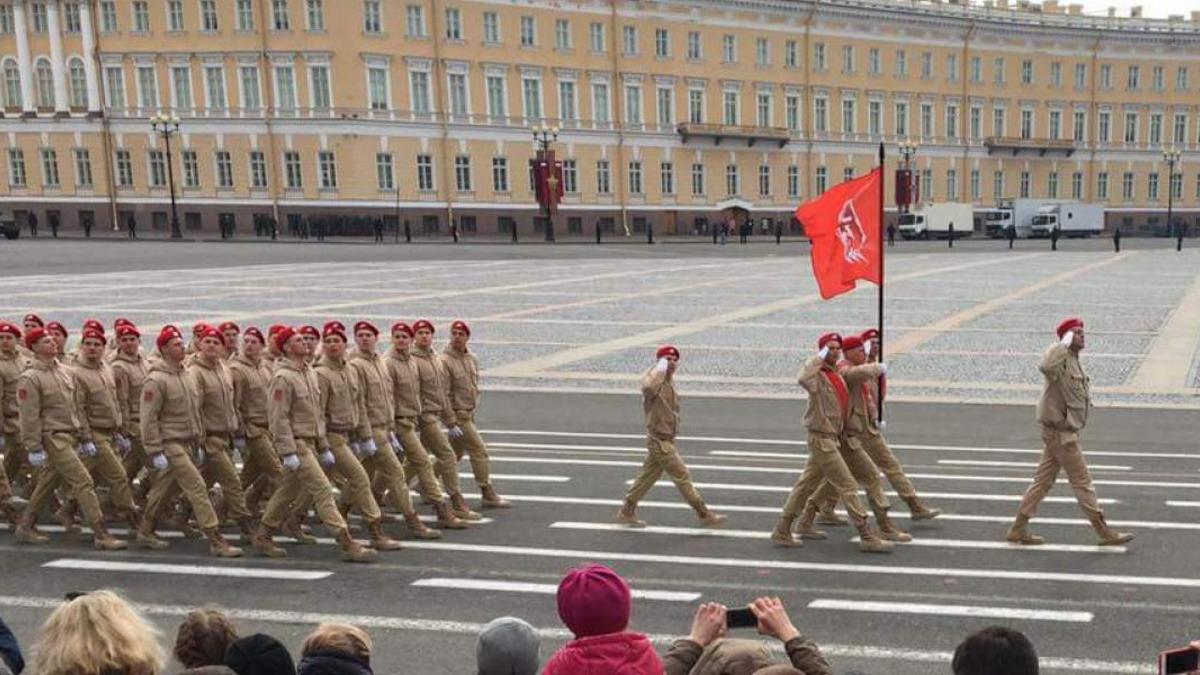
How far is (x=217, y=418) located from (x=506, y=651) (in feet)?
21.5

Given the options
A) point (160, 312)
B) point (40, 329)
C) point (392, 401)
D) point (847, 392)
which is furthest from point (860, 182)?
point (160, 312)

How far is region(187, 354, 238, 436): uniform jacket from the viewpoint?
970 cm

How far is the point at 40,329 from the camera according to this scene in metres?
10.2

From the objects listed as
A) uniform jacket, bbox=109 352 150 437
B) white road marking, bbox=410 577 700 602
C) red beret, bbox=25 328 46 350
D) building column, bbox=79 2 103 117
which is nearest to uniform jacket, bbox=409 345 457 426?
white road marking, bbox=410 577 700 602

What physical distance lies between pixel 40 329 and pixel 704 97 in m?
67.4

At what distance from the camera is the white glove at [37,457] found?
31.9ft

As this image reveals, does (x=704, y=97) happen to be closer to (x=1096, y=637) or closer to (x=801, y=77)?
(x=801, y=77)

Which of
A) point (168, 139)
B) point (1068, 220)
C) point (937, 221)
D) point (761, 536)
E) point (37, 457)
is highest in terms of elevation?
point (168, 139)

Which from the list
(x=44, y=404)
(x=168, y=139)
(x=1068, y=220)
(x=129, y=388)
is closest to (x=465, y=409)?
(x=129, y=388)

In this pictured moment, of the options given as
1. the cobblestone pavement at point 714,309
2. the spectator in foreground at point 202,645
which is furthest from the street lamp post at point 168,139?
the spectator in foreground at point 202,645

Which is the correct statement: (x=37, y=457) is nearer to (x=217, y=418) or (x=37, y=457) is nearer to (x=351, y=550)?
(x=217, y=418)

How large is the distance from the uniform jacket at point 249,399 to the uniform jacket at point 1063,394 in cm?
710


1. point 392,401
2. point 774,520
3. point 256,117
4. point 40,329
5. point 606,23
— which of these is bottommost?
point 774,520

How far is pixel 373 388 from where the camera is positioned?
32.7 ft
